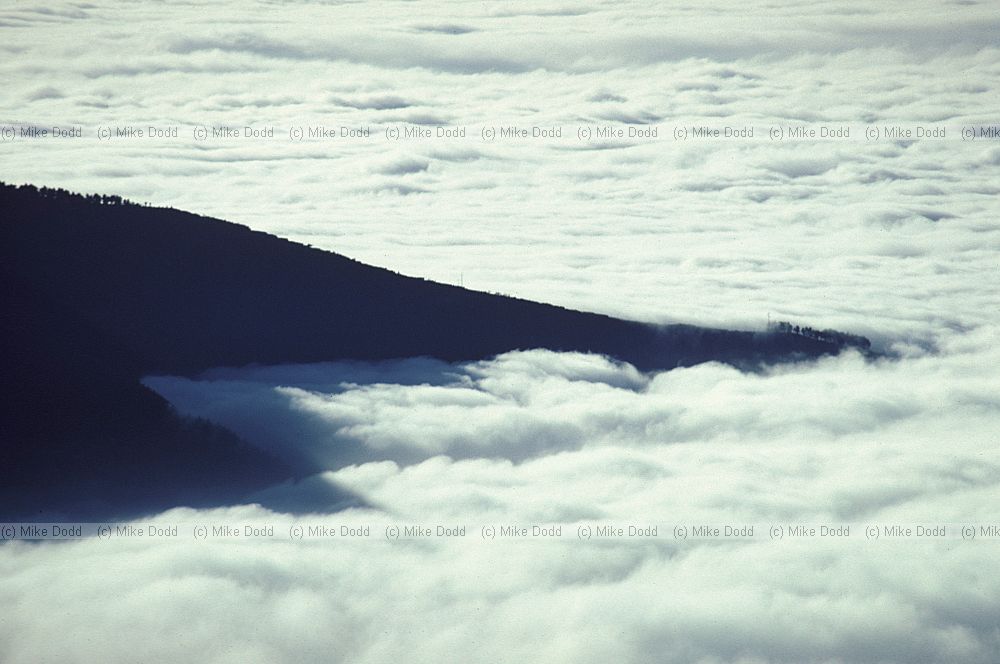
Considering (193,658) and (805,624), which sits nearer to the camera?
(193,658)

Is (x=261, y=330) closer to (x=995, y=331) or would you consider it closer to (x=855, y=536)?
(x=855, y=536)

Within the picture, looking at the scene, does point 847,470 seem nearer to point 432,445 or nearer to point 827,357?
point 432,445

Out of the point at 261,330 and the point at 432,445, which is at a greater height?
the point at 261,330

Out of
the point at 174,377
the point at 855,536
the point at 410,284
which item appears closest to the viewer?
the point at 855,536

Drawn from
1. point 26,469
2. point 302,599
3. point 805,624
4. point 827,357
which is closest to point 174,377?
point 26,469

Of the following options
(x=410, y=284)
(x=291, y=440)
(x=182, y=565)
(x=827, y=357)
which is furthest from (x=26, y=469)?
(x=827, y=357)

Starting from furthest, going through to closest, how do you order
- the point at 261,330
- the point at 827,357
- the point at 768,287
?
1. the point at 768,287
2. the point at 827,357
3. the point at 261,330

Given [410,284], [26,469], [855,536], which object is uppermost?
[410,284]
